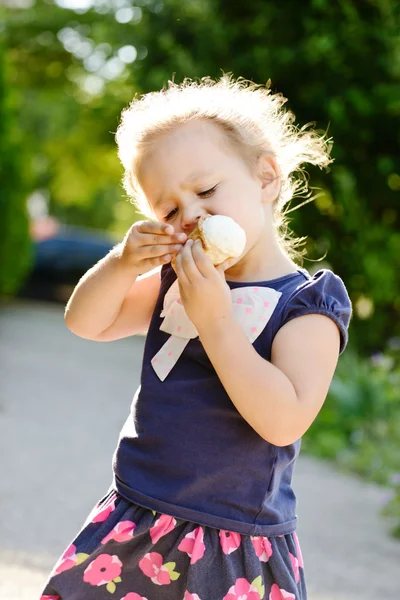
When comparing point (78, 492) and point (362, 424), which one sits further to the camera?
point (362, 424)

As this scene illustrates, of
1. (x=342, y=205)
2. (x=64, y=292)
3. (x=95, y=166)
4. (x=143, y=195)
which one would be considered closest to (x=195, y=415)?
(x=143, y=195)

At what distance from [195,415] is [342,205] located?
5.42 meters

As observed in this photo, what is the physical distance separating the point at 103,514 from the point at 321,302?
65cm

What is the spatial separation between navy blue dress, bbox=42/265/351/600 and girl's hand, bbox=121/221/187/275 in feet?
0.63

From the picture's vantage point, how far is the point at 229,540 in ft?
6.02

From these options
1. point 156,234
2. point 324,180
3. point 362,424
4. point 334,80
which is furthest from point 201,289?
point 324,180

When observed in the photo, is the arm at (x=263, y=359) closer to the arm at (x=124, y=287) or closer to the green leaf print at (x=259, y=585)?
the arm at (x=124, y=287)

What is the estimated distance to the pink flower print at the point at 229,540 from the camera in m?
1.82

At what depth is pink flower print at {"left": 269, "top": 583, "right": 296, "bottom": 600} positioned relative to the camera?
1.85 metres

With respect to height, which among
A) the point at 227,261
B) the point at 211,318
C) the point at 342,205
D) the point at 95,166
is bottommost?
the point at 211,318

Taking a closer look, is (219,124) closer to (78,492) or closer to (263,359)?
(263,359)

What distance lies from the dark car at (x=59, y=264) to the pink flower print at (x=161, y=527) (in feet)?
42.0

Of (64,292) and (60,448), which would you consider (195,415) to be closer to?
(60,448)

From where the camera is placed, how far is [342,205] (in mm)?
7066
